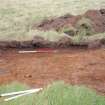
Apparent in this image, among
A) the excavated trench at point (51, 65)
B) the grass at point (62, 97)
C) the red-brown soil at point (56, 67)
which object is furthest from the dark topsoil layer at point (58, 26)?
the grass at point (62, 97)

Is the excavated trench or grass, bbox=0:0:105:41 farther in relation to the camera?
grass, bbox=0:0:105:41

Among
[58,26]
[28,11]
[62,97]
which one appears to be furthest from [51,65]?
[28,11]

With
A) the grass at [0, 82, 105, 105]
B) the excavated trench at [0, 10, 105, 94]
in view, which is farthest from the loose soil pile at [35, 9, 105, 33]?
the grass at [0, 82, 105, 105]

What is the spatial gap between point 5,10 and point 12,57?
320 inches

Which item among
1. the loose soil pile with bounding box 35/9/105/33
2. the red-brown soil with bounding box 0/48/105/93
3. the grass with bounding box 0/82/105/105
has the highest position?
the loose soil pile with bounding box 35/9/105/33

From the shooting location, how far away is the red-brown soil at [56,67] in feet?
27.7

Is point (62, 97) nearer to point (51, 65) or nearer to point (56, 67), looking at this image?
point (56, 67)

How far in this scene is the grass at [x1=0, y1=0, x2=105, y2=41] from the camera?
14.1 meters

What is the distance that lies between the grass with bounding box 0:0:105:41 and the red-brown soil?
184 cm

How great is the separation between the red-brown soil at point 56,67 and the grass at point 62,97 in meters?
1.05

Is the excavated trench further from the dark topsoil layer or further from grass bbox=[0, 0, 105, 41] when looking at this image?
grass bbox=[0, 0, 105, 41]

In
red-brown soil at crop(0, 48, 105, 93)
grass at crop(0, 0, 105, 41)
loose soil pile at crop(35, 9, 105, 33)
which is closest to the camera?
red-brown soil at crop(0, 48, 105, 93)

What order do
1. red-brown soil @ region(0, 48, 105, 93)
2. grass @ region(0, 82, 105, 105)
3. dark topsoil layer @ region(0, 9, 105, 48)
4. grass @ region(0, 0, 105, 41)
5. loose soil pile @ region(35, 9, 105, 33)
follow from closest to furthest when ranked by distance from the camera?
grass @ region(0, 82, 105, 105) < red-brown soil @ region(0, 48, 105, 93) < dark topsoil layer @ region(0, 9, 105, 48) < loose soil pile @ region(35, 9, 105, 33) < grass @ region(0, 0, 105, 41)

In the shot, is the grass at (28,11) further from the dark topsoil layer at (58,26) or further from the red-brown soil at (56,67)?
the red-brown soil at (56,67)
